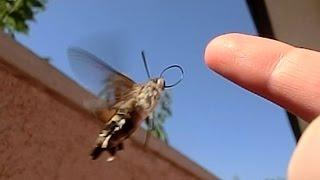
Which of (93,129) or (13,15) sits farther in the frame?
(13,15)

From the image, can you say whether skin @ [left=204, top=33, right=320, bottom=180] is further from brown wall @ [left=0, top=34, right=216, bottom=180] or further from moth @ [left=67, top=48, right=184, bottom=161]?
brown wall @ [left=0, top=34, right=216, bottom=180]

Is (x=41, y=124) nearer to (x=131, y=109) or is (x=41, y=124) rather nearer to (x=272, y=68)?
(x=131, y=109)

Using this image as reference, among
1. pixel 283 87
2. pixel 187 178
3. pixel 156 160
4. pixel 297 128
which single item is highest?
pixel 283 87

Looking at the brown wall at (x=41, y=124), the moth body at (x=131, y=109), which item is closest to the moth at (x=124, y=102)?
the moth body at (x=131, y=109)

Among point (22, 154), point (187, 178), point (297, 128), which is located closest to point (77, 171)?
point (22, 154)

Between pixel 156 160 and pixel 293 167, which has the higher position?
pixel 293 167

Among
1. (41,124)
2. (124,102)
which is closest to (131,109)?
(124,102)

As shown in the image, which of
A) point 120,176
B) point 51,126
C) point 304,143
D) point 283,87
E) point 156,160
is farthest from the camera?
point 156,160

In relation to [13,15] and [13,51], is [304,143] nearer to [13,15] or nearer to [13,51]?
[13,51]
